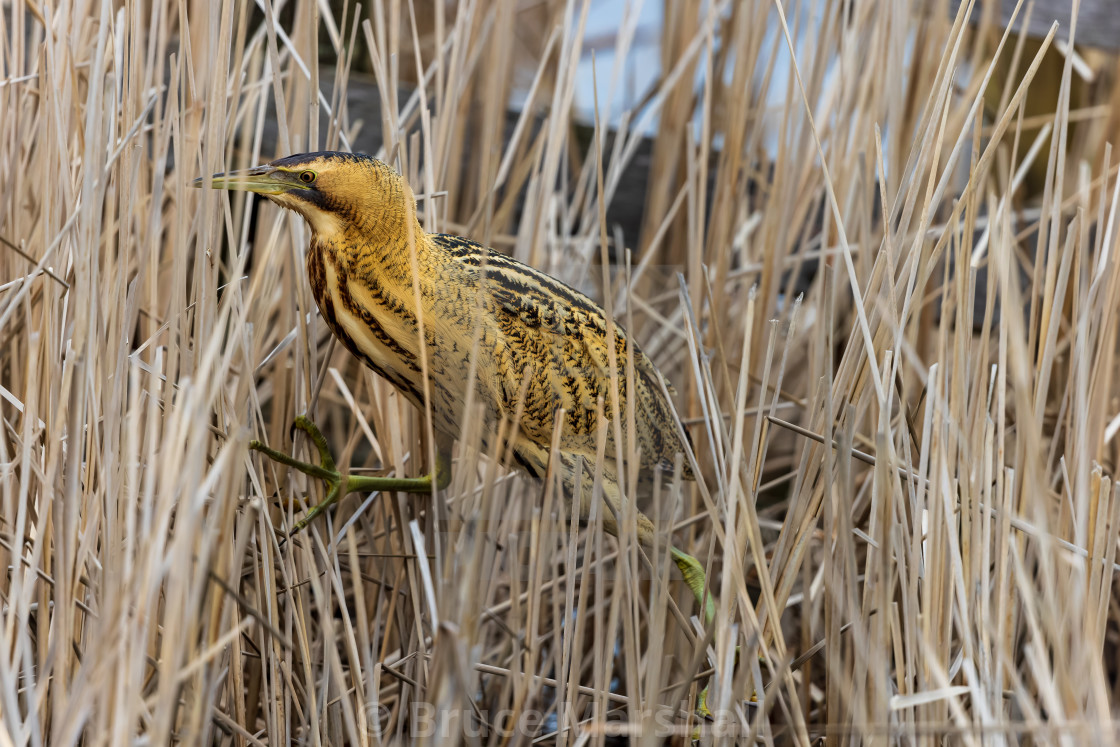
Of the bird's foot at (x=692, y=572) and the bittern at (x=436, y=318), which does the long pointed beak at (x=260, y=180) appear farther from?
the bird's foot at (x=692, y=572)

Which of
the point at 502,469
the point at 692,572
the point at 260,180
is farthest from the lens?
the point at 502,469

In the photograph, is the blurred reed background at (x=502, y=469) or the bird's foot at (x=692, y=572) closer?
the blurred reed background at (x=502, y=469)

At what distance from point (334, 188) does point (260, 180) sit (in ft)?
0.24

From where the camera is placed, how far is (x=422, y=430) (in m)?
1.22

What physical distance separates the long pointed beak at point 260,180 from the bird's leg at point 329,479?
24 cm

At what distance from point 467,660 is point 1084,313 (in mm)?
570

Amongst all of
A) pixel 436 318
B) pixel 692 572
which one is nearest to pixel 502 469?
pixel 692 572

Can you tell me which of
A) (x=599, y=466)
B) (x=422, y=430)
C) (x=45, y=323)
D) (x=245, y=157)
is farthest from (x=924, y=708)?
(x=245, y=157)

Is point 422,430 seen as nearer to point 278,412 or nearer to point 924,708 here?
point 278,412

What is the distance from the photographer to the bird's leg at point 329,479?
3.36ft

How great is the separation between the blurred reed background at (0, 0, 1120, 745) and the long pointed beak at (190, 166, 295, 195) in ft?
0.09

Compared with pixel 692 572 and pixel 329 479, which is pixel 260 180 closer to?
pixel 329 479

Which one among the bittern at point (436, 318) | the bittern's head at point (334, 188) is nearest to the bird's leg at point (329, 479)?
the bittern at point (436, 318)

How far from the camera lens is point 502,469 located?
4.78 feet
